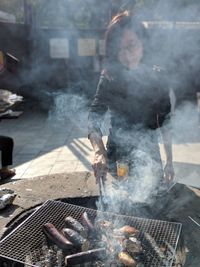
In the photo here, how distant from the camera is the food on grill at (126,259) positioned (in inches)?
91.1

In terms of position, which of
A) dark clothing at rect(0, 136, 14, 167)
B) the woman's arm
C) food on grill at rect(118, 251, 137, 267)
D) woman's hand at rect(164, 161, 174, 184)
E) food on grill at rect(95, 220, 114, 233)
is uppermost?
the woman's arm

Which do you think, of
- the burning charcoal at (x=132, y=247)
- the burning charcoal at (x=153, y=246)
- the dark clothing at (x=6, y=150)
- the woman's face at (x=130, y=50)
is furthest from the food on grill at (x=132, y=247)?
the dark clothing at (x=6, y=150)

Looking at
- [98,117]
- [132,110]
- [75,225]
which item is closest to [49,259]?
[75,225]

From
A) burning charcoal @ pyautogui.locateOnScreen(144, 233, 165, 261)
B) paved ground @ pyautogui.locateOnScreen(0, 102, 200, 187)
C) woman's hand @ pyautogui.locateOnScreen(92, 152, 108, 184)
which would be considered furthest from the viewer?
paved ground @ pyautogui.locateOnScreen(0, 102, 200, 187)

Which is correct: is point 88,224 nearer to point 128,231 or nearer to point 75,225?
point 75,225

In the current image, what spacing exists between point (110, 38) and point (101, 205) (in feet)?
5.12

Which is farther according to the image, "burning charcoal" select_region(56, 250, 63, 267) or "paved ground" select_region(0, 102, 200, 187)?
"paved ground" select_region(0, 102, 200, 187)

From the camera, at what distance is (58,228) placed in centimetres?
278

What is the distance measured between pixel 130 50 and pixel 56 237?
69.4 inches

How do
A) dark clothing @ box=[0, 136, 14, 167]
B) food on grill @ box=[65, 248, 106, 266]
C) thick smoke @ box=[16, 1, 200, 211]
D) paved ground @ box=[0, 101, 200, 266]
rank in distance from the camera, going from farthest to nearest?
1. dark clothing @ box=[0, 136, 14, 167]
2. thick smoke @ box=[16, 1, 200, 211]
3. paved ground @ box=[0, 101, 200, 266]
4. food on grill @ box=[65, 248, 106, 266]

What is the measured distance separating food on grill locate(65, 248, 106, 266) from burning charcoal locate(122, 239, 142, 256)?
7.3 inches

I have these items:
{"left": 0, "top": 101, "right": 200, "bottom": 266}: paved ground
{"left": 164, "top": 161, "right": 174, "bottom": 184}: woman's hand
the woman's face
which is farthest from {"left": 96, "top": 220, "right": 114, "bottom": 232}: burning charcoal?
the woman's face

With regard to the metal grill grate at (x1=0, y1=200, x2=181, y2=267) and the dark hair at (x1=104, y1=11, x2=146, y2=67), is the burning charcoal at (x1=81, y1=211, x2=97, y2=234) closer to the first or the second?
the metal grill grate at (x1=0, y1=200, x2=181, y2=267)

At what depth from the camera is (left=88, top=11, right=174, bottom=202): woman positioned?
303cm
